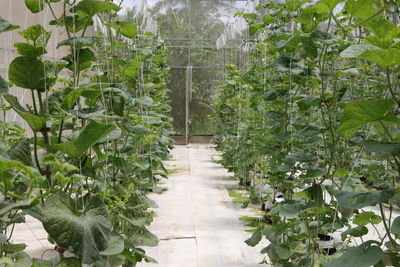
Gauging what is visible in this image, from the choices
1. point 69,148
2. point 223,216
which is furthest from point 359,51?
point 223,216

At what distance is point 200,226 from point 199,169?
312 centimetres

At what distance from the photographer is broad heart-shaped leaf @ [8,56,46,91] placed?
1048 millimetres

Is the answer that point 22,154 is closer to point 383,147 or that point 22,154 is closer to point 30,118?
point 30,118

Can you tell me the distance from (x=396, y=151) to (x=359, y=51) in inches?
10.8

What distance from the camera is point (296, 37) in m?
1.69

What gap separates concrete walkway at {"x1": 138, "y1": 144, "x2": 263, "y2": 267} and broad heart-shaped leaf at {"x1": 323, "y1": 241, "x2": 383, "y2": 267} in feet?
6.06

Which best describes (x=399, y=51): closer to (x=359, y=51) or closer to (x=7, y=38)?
(x=359, y=51)

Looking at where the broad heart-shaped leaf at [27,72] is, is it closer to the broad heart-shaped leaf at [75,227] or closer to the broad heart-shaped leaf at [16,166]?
Result: the broad heart-shaped leaf at [75,227]

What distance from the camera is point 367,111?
1014 mm

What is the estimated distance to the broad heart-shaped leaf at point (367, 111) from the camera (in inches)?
38.7

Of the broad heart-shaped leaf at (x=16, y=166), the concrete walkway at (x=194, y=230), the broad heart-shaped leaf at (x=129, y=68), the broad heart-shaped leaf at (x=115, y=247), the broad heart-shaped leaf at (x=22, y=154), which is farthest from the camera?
the concrete walkway at (x=194, y=230)

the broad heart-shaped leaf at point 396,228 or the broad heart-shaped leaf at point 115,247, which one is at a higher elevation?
the broad heart-shaped leaf at point 396,228

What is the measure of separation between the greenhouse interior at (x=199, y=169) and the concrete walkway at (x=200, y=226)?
0.02m

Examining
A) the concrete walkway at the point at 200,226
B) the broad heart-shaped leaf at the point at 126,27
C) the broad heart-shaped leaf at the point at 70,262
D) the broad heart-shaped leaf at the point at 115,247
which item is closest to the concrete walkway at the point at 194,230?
the concrete walkway at the point at 200,226
